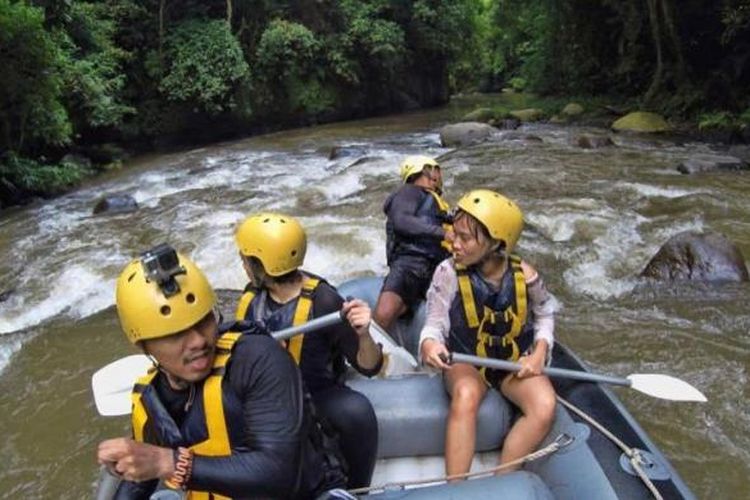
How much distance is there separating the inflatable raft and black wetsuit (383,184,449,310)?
1005 mm

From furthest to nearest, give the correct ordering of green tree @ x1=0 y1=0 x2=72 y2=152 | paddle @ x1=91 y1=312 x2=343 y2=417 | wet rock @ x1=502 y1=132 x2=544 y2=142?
1. wet rock @ x1=502 y1=132 x2=544 y2=142
2. green tree @ x1=0 y1=0 x2=72 y2=152
3. paddle @ x1=91 y1=312 x2=343 y2=417

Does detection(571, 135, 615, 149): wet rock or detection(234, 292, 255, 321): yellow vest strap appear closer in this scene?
detection(234, 292, 255, 321): yellow vest strap

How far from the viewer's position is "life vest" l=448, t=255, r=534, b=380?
104 inches

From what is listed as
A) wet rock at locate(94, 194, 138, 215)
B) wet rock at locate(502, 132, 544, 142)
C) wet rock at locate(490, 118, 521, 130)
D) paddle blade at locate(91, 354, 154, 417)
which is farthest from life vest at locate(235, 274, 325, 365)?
wet rock at locate(490, 118, 521, 130)

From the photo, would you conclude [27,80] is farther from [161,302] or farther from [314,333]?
[161,302]

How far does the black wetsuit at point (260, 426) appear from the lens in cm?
157

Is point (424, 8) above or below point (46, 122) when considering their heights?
above

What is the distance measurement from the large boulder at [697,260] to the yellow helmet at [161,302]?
4837 millimetres

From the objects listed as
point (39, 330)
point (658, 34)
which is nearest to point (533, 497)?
point (39, 330)

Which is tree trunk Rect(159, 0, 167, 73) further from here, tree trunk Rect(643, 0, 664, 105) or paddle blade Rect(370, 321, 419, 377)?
paddle blade Rect(370, 321, 419, 377)

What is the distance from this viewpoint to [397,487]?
7.23ft

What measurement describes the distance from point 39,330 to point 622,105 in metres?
15.2

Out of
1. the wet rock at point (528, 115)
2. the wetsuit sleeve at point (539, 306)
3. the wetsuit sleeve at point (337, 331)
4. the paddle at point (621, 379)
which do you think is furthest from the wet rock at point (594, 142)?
the wetsuit sleeve at point (337, 331)

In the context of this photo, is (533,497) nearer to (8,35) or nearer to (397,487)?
(397,487)
